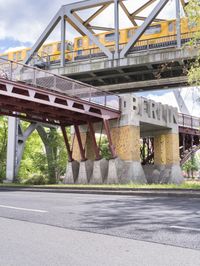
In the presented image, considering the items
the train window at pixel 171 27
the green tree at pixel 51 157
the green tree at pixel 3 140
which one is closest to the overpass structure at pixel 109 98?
the train window at pixel 171 27

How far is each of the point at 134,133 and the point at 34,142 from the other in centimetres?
2246

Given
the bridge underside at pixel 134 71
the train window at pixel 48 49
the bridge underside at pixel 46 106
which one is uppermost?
the train window at pixel 48 49

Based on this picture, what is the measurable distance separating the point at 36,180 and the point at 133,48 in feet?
43.2

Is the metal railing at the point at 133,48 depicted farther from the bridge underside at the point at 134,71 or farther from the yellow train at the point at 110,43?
the bridge underside at the point at 134,71

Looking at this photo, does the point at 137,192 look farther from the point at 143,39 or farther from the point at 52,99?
the point at 143,39

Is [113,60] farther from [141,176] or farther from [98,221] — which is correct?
[98,221]

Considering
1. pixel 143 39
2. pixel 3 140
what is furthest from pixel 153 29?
pixel 3 140

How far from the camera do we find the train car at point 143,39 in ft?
94.3

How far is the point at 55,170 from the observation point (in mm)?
31016

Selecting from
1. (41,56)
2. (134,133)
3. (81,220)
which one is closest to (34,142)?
(41,56)

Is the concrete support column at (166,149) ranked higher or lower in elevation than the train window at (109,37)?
lower

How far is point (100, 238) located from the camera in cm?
583

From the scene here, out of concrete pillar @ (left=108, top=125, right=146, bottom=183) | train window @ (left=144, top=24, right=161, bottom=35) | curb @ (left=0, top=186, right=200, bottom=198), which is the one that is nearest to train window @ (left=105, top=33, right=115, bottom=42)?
train window @ (left=144, top=24, right=161, bottom=35)

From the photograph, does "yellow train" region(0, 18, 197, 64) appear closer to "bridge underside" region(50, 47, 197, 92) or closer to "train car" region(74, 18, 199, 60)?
"train car" region(74, 18, 199, 60)
